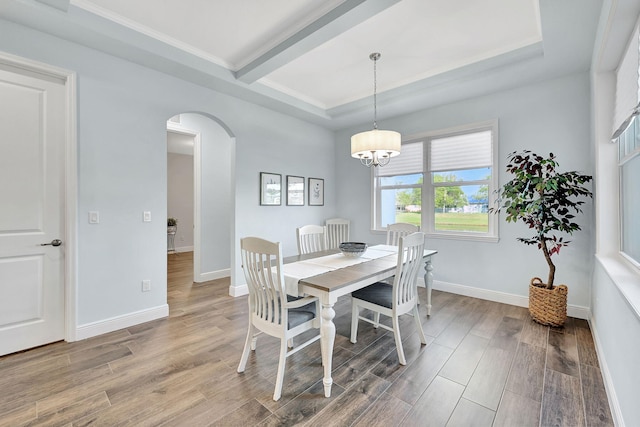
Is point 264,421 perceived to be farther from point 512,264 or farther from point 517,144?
point 517,144

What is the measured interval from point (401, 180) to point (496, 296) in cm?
207

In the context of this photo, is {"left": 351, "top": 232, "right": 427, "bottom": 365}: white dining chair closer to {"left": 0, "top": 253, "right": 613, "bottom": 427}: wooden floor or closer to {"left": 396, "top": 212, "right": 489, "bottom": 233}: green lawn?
{"left": 0, "top": 253, "right": 613, "bottom": 427}: wooden floor

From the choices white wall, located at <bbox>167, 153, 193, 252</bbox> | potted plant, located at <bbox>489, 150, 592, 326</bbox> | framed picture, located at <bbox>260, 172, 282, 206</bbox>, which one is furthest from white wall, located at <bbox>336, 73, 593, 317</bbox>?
white wall, located at <bbox>167, 153, 193, 252</bbox>

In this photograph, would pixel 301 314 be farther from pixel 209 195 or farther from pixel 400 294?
pixel 209 195

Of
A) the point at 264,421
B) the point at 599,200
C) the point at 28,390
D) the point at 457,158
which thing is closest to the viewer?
the point at 264,421

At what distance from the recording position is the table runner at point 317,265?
6.55 feet

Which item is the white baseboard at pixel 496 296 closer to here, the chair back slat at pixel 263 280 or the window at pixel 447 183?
the window at pixel 447 183

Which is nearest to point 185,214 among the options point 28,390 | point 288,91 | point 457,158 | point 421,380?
point 288,91

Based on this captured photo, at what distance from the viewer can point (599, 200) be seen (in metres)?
2.36

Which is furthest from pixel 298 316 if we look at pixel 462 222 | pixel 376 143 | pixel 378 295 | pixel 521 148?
pixel 521 148

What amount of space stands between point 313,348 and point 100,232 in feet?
7.45

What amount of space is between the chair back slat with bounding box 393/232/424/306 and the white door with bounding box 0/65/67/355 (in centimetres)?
294

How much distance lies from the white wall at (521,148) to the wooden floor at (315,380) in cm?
64

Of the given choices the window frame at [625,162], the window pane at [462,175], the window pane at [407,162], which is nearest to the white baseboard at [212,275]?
the window pane at [407,162]
